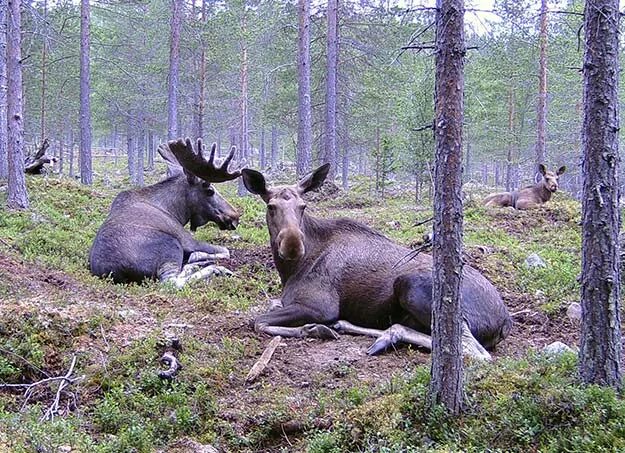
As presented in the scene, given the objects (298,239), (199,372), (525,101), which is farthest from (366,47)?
(199,372)

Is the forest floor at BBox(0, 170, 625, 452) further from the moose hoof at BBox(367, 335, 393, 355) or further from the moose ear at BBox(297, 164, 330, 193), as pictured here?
the moose ear at BBox(297, 164, 330, 193)

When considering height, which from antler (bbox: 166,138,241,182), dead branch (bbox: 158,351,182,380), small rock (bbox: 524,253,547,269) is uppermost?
antler (bbox: 166,138,241,182)

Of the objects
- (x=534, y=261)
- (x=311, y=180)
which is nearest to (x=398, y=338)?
(x=311, y=180)

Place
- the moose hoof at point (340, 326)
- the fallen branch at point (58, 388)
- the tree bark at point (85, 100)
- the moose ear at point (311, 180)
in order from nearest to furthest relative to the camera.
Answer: the fallen branch at point (58, 388) → the moose hoof at point (340, 326) → the moose ear at point (311, 180) → the tree bark at point (85, 100)

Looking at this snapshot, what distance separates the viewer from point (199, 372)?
5664 mm

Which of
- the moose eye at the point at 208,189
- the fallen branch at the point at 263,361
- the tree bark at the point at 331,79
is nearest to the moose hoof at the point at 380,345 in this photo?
the fallen branch at the point at 263,361

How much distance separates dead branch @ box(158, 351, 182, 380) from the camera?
5.45 meters

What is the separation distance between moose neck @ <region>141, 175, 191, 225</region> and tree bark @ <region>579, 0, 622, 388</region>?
847 cm

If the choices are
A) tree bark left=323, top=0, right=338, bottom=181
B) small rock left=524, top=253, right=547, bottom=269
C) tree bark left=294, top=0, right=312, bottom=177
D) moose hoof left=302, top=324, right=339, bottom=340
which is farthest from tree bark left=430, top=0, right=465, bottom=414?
tree bark left=323, top=0, right=338, bottom=181

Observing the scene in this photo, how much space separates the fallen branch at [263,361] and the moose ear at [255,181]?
6.67 feet

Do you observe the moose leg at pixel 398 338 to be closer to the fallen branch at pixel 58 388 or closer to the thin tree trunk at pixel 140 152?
the fallen branch at pixel 58 388

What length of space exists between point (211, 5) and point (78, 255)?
1015 inches

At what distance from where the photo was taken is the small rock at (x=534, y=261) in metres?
10.9

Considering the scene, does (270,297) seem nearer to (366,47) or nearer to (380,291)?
(380,291)
